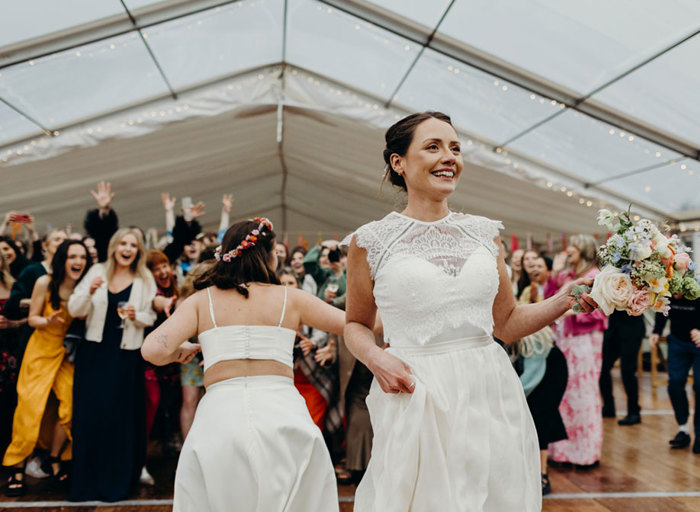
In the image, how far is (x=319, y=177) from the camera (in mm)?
9734

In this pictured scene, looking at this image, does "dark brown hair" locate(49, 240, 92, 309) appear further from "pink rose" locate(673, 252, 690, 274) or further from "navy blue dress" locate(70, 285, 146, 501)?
"pink rose" locate(673, 252, 690, 274)

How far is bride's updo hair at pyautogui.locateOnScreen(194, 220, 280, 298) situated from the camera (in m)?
2.64

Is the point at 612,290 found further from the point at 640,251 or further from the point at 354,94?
the point at 354,94

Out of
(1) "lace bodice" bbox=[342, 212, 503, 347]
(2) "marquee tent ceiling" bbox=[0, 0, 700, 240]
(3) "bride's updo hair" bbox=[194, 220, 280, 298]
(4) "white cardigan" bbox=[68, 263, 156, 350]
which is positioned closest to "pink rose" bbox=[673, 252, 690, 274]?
(1) "lace bodice" bbox=[342, 212, 503, 347]

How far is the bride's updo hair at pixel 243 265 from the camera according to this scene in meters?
2.64

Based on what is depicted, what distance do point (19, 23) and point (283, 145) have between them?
4.10m

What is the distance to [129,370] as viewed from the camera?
14.7 feet

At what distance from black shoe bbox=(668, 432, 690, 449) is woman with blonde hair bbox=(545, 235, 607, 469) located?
0.98 metres

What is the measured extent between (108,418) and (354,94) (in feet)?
16.7

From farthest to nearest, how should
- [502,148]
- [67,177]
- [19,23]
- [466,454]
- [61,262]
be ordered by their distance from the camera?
[502,148] < [67,177] < [19,23] < [61,262] < [466,454]

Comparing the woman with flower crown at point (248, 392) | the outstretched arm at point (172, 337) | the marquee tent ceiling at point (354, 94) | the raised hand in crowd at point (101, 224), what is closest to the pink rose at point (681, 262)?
the woman with flower crown at point (248, 392)

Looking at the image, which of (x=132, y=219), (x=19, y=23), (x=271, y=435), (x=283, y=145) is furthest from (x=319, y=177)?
(x=271, y=435)

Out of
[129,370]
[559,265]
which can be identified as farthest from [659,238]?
[559,265]

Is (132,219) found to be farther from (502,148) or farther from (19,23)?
(502,148)
